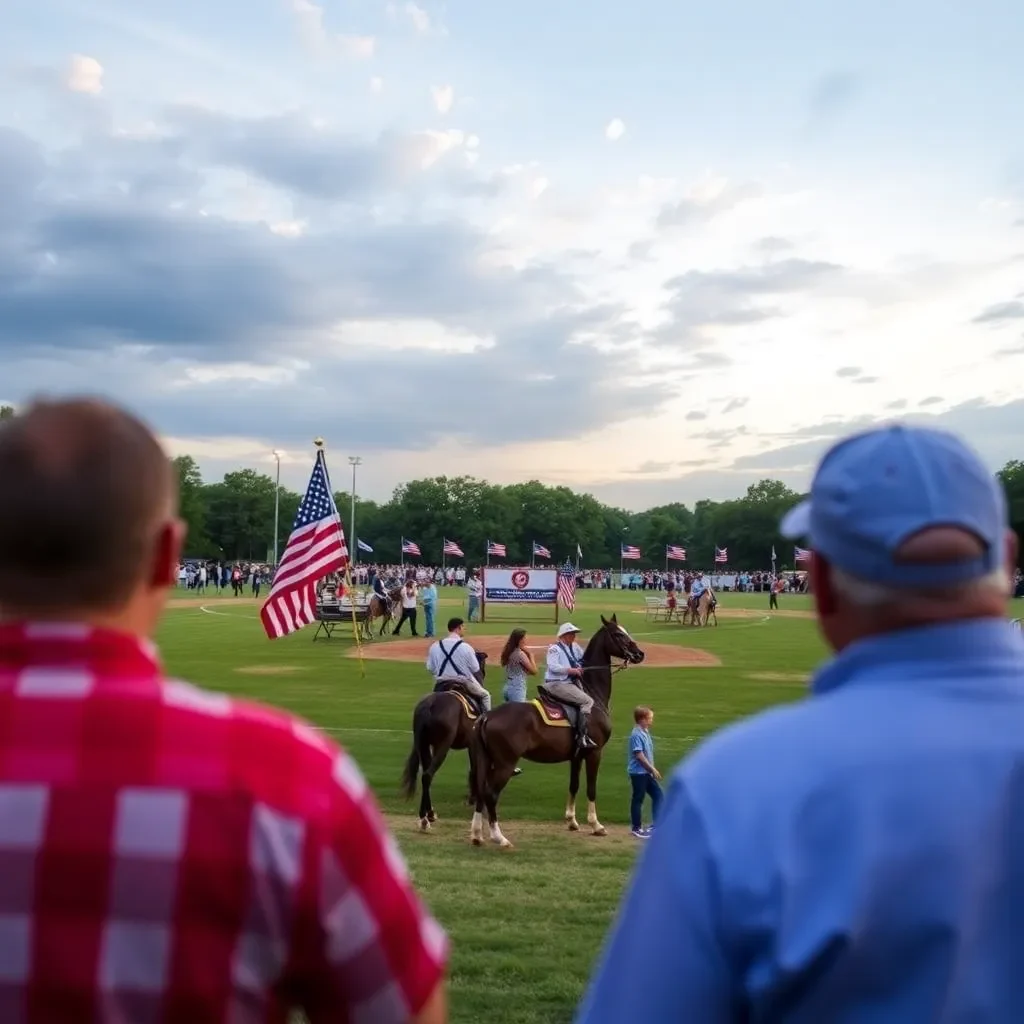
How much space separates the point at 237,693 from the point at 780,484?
161 m

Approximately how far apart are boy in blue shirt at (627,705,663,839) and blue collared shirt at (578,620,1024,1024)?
1055cm

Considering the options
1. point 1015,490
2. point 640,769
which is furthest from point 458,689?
point 1015,490

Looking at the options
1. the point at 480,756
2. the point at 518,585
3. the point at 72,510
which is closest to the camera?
the point at 72,510

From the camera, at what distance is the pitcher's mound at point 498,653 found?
1173 inches

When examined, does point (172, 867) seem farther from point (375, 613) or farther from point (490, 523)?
point (490, 523)

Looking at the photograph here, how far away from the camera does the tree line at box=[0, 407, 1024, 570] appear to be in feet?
500

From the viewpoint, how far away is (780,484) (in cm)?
17562

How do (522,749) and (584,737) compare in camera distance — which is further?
(584,737)

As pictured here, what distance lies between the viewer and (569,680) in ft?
45.3

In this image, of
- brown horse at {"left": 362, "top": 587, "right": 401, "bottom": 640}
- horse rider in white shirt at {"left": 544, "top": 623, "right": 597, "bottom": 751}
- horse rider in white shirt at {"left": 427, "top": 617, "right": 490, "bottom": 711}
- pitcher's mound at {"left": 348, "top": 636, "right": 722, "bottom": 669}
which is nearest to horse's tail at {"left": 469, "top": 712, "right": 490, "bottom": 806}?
horse rider in white shirt at {"left": 544, "top": 623, "right": 597, "bottom": 751}

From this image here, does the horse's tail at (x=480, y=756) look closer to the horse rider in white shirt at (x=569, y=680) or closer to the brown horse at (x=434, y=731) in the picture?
the brown horse at (x=434, y=731)

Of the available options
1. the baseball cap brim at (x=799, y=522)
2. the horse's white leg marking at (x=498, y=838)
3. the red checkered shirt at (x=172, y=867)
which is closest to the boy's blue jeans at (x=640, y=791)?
the horse's white leg marking at (x=498, y=838)

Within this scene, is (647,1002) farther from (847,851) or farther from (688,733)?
(688,733)

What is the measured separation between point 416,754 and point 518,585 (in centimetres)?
3180
